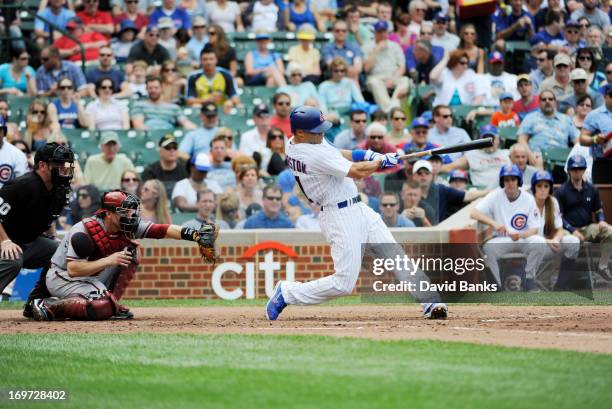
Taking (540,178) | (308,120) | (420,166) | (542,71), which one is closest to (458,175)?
(420,166)

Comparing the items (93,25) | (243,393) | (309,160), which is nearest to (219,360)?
(243,393)

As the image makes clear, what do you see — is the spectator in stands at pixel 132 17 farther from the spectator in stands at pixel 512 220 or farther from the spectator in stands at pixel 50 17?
the spectator in stands at pixel 512 220

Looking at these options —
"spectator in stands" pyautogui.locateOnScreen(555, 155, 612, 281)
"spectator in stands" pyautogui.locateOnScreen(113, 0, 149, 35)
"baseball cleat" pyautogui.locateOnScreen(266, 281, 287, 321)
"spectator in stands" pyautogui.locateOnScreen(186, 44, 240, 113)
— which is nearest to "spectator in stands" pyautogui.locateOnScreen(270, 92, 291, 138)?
"spectator in stands" pyautogui.locateOnScreen(186, 44, 240, 113)

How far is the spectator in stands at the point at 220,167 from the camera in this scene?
15961mm

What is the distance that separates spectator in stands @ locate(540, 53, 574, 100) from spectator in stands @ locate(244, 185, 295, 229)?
520 cm

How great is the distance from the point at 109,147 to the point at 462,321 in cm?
676

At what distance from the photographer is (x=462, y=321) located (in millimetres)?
10539

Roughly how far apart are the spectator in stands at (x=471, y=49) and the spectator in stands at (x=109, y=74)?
17.9ft

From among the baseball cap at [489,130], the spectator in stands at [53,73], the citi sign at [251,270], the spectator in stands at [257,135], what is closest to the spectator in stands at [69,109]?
the spectator in stands at [53,73]

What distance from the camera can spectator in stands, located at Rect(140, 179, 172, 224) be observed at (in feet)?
48.2

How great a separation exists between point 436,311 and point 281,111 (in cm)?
709

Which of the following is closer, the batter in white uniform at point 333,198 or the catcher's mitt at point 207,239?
the batter in white uniform at point 333,198

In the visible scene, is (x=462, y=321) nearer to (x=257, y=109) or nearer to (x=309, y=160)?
(x=309, y=160)

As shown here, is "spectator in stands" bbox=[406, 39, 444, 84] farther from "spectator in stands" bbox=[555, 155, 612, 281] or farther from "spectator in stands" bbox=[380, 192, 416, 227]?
"spectator in stands" bbox=[555, 155, 612, 281]
